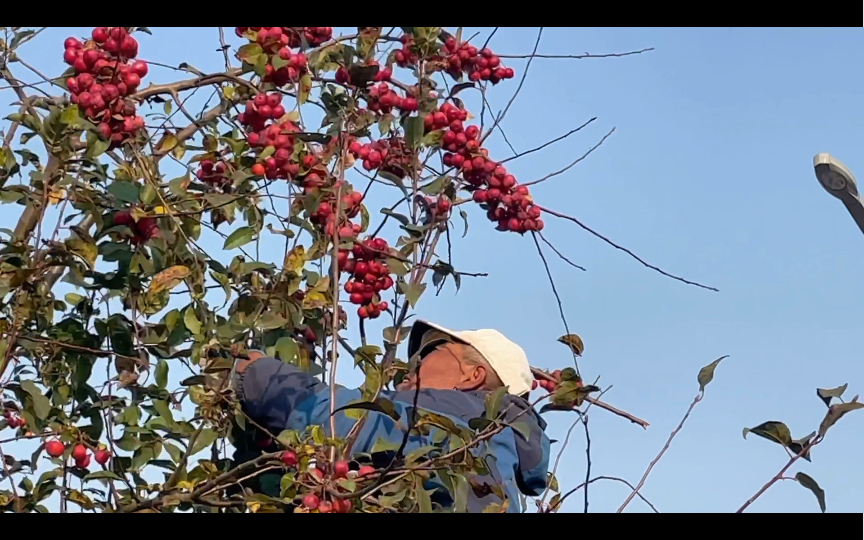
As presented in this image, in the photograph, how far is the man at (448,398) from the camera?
182cm

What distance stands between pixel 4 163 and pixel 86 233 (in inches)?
8.7

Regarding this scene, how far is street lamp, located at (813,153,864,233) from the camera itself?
3718 mm

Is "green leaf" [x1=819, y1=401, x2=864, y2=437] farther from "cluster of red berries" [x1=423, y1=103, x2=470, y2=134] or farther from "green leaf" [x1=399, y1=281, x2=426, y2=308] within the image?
"cluster of red berries" [x1=423, y1=103, x2=470, y2=134]

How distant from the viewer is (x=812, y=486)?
57.6 inches

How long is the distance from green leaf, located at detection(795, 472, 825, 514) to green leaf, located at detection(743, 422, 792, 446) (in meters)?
0.05

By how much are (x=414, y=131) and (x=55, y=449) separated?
0.84m

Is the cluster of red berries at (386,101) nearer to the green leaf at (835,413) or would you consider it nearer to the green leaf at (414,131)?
the green leaf at (414,131)

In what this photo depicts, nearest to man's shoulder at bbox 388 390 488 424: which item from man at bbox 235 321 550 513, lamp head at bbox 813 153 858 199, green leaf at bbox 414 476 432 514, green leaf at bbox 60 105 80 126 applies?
man at bbox 235 321 550 513

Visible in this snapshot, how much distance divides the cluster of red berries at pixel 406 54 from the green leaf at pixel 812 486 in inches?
45.4

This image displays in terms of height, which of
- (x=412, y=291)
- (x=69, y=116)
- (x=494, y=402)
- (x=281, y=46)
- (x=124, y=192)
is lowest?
(x=494, y=402)

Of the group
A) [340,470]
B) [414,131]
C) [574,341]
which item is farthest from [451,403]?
[340,470]

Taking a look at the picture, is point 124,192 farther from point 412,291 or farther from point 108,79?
point 412,291

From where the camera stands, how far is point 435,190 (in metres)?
2.04
